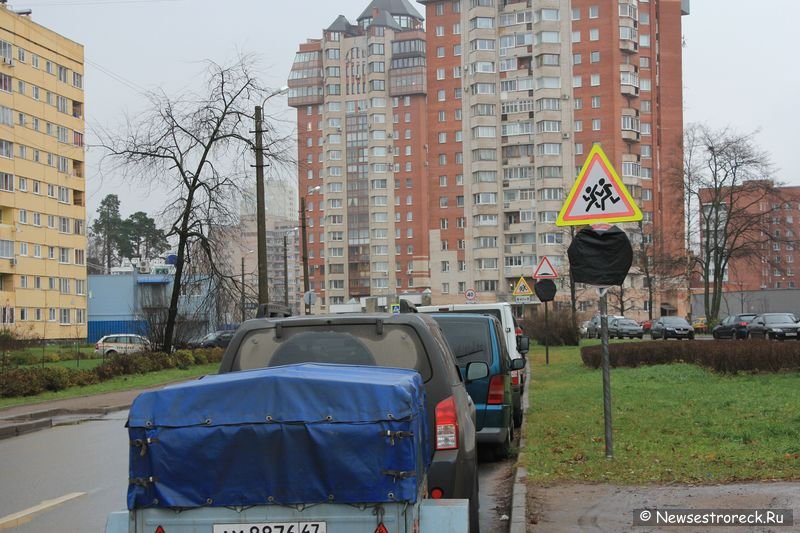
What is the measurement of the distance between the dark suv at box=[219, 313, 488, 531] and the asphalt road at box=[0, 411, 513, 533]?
1.76m

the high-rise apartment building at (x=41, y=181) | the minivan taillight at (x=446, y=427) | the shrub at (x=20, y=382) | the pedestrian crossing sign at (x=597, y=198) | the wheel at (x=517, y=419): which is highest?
the high-rise apartment building at (x=41, y=181)

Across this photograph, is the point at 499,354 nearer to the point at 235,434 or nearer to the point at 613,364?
the point at 235,434

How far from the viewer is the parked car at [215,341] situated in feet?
146

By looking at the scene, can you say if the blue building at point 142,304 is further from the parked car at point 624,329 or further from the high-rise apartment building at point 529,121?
the high-rise apartment building at point 529,121

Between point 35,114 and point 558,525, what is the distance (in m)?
80.2

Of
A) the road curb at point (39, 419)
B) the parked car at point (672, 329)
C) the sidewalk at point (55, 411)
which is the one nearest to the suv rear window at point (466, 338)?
the sidewalk at point (55, 411)

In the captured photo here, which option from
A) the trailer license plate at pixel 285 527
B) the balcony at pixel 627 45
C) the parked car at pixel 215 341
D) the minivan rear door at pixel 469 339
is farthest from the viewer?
the balcony at pixel 627 45

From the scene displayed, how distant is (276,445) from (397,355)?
73.8 inches

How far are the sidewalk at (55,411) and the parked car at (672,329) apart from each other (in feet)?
122

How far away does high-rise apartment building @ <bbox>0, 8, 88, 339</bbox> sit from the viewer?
7631cm

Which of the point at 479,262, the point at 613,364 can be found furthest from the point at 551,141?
the point at 613,364

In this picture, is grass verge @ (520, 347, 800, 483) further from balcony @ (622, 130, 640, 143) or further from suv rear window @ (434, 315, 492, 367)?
balcony @ (622, 130, 640, 143)

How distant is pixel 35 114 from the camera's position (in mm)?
79750

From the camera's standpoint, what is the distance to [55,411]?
2125cm
